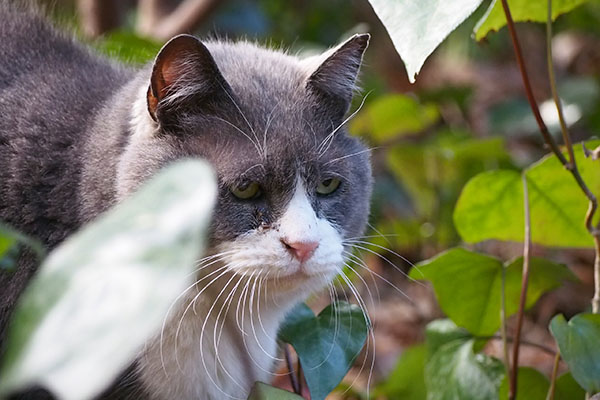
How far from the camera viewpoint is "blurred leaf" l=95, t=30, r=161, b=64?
6.32ft

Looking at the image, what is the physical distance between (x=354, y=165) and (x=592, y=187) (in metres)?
0.46

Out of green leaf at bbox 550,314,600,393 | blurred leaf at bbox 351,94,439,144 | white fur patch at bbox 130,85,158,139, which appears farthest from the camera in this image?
blurred leaf at bbox 351,94,439,144

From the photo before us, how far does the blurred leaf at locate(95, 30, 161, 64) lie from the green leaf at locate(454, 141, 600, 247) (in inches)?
32.5

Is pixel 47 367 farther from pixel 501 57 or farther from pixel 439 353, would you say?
pixel 501 57

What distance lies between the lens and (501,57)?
472 cm

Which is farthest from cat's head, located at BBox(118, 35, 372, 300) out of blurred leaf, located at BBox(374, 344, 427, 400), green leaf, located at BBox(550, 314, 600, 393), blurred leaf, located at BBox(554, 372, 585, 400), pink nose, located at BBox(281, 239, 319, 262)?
blurred leaf, located at BBox(374, 344, 427, 400)

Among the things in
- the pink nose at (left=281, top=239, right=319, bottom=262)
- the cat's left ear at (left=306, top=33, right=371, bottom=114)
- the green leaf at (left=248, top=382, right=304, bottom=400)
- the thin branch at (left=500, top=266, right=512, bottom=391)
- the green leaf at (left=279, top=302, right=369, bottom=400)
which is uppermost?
the cat's left ear at (left=306, top=33, right=371, bottom=114)

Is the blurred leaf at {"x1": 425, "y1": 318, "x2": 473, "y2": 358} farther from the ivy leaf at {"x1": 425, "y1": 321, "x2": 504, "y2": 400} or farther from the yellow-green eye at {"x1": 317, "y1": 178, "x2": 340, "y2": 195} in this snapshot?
the yellow-green eye at {"x1": 317, "y1": 178, "x2": 340, "y2": 195}

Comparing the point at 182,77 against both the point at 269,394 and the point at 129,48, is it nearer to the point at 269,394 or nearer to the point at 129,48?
the point at 269,394

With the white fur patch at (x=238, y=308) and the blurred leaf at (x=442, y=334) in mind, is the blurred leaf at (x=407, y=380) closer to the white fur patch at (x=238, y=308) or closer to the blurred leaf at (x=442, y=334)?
the blurred leaf at (x=442, y=334)

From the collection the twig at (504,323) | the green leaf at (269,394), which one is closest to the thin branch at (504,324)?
the twig at (504,323)

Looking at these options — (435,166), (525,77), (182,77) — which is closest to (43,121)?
(182,77)

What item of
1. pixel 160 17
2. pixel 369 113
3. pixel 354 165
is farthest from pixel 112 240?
pixel 160 17

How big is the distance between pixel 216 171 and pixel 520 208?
26.2 inches
